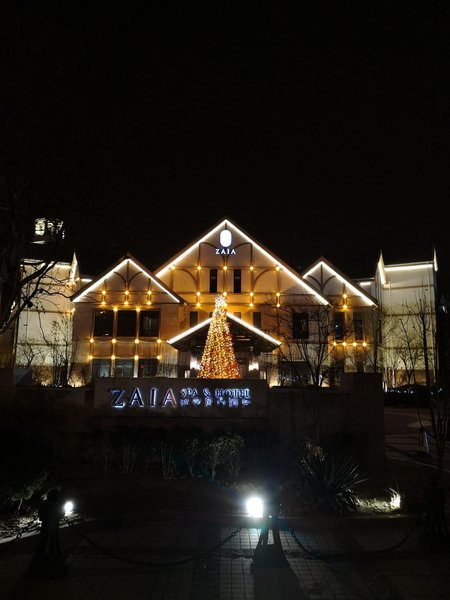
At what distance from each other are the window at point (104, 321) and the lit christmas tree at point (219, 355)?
11951 mm

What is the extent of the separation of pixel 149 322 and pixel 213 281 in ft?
16.4

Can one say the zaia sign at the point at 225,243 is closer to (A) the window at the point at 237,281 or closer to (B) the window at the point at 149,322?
(A) the window at the point at 237,281

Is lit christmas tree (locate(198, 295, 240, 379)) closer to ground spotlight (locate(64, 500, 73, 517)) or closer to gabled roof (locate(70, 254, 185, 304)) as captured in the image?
gabled roof (locate(70, 254, 185, 304))

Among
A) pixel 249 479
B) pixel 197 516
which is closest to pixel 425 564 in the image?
A: pixel 197 516

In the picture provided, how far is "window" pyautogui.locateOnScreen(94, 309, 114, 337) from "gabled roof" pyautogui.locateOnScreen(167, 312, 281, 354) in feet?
18.4

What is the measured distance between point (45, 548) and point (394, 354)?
115 feet

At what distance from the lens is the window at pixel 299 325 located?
3027 cm

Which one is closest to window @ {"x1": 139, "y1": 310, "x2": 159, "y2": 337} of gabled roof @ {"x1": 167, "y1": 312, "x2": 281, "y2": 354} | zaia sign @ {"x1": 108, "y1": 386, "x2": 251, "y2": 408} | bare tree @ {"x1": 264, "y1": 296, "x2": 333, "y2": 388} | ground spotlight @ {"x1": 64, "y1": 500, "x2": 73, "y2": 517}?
gabled roof @ {"x1": 167, "y1": 312, "x2": 281, "y2": 354}

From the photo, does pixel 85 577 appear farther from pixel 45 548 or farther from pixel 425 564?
pixel 425 564

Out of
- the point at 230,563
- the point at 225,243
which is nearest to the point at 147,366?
the point at 225,243

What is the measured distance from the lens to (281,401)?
47.4 feet

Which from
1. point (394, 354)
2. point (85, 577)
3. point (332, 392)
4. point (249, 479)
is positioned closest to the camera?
point (85, 577)

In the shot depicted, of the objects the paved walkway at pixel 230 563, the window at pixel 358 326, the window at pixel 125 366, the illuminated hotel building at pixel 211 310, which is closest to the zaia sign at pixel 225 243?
the illuminated hotel building at pixel 211 310

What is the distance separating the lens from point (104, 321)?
1286 inches
